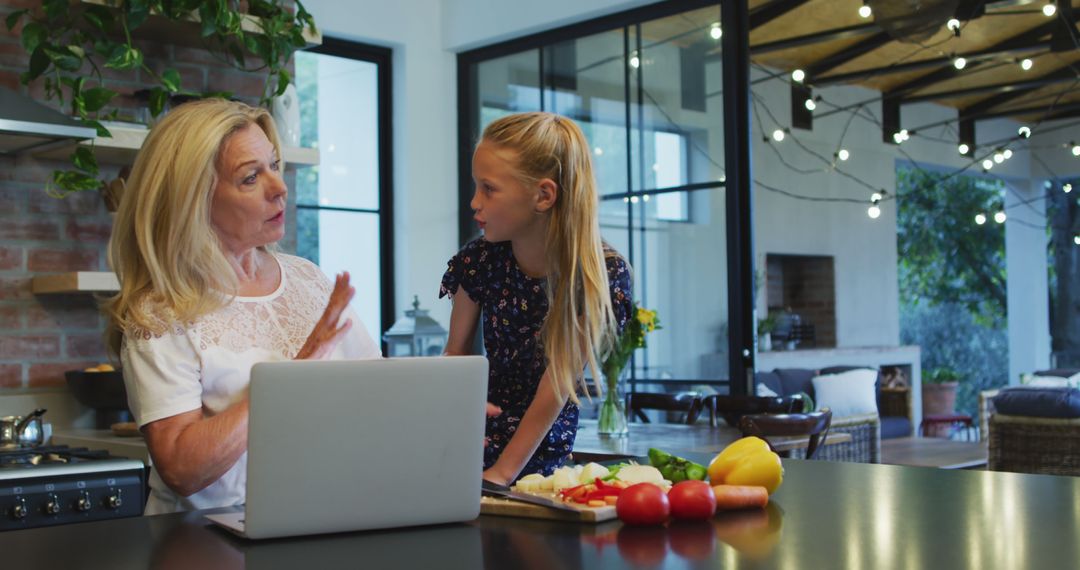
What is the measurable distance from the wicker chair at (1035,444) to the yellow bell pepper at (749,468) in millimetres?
4857

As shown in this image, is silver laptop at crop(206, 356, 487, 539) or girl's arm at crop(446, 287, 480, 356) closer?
silver laptop at crop(206, 356, 487, 539)

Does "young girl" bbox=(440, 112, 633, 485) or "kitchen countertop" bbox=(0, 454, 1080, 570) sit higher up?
"young girl" bbox=(440, 112, 633, 485)

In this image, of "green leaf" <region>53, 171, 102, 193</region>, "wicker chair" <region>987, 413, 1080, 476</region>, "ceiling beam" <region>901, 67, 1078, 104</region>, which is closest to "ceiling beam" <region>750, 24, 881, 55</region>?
"ceiling beam" <region>901, 67, 1078, 104</region>

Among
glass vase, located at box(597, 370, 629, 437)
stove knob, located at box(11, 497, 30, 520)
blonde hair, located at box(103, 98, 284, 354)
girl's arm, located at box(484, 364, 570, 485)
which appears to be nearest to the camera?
blonde hair, located at box(103, 98, 284, 354)

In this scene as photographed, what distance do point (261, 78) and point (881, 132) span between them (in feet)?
26.1

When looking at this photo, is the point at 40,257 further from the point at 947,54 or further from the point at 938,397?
the point at 938,397

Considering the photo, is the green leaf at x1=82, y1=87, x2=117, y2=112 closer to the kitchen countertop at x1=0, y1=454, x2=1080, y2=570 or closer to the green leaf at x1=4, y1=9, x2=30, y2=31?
the green leaf at x1=4, y1=9, x2=30, y2=31

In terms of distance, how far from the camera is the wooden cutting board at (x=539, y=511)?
1.35 metres

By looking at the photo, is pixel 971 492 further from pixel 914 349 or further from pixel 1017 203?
pixel 1017 203

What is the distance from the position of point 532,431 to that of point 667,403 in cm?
300

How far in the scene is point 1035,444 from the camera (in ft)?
19.7

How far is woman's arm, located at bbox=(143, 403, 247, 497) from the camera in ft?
4.99

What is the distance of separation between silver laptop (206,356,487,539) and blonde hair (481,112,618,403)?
0.42 m

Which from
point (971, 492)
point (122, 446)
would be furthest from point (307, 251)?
point (971, 492)
